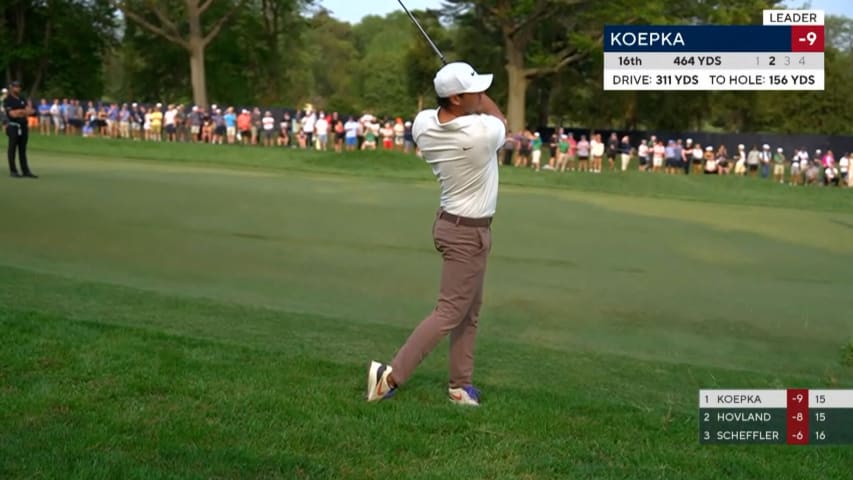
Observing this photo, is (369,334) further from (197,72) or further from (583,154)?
(197,72)

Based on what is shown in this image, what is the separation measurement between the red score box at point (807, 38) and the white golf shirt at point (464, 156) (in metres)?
1.69

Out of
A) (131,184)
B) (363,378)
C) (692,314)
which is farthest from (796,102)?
(363,378)

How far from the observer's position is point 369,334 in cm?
800

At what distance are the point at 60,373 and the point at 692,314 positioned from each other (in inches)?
228

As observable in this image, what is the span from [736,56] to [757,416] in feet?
6.46

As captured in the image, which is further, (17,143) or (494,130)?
(17,143)

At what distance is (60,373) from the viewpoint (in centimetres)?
594

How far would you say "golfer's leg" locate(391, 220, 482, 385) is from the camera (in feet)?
19.0

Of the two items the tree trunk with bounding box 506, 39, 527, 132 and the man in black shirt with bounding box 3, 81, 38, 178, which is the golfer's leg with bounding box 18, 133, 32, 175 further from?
the tree trunk with bounding box 506, 39, 527, 132

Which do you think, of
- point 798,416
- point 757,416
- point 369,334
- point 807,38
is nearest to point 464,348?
point 757,416

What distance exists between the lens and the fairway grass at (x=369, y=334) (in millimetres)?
4824

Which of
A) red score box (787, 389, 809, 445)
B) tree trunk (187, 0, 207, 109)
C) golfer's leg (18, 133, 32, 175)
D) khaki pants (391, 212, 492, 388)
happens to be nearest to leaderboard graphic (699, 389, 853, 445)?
red score box (787, 389, 809, 445)

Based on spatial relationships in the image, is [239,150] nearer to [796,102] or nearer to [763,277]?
[763,277]

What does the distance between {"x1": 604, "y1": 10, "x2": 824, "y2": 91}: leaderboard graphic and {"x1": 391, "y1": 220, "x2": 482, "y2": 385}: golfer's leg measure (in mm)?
1261
